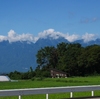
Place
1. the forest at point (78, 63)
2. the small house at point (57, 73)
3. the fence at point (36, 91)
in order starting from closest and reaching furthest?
the fence at point (36, 91)
the forest at point (78, 63)
the small house at point (57, 73)

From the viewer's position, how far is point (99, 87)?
69.7 ft

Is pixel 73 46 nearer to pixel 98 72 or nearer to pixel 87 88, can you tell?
pixel 98 72

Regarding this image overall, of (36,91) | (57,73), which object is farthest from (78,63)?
(36,91)

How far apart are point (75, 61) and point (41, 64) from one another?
38326 mm

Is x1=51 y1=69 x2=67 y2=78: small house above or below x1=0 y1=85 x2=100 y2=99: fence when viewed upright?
above

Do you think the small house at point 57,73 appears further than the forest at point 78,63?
Yes

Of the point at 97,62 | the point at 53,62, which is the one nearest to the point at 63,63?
the point at 97,62

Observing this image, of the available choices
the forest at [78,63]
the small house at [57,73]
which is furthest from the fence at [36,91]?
the small house at [57,73]

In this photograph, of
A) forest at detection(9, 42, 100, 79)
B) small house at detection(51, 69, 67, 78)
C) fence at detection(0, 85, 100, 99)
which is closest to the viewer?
fence at detection(0, 85, 100, 99)

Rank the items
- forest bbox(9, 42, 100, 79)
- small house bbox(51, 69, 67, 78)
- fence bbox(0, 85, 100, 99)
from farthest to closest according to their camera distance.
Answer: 1. small house bbox(51, 69, 67, 78)
2. forest bbox(9, 42, 100, 79)
3. fence bbox(0, 85, 100, 99)

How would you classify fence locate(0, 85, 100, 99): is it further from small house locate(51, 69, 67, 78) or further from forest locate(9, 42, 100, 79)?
small house locate(51, 69, 67, 78)

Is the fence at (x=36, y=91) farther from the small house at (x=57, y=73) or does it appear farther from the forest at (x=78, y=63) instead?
the small house at (x=57, y=73)

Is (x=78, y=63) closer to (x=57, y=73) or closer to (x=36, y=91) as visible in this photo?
(x=57, y=73)

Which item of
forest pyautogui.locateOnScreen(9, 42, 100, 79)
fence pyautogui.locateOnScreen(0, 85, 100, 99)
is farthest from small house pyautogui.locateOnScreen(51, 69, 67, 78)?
fence pyautogui.locateOnScreen(0, 85, 100, 99)
